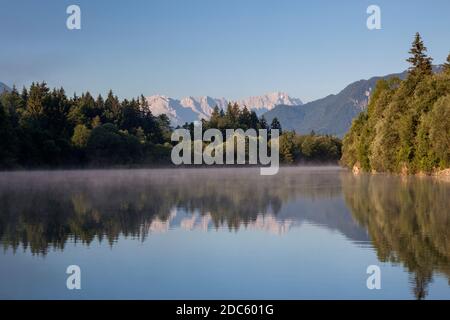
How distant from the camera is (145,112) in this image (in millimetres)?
175875

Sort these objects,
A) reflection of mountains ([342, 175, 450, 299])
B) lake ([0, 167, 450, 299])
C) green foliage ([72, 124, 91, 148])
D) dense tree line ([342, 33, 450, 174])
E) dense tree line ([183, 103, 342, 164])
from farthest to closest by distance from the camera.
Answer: dense tree line ([183, 103, 342, 164]), green foliage ([72, 124, 91, 148]), dense tree line ([342, 33, 450, 174]), reflection of mountains ([342, 175, 450, 299]), lake ([0, 167, 450, 299])

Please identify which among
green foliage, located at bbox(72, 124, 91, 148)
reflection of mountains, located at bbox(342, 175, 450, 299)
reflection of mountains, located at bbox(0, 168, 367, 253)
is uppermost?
green foliage, located at bbox(72, 124, 91, 148)

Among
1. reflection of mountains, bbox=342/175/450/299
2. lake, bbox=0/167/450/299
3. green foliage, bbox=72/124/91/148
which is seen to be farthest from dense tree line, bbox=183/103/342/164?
lake, bbox=0/167/450/299

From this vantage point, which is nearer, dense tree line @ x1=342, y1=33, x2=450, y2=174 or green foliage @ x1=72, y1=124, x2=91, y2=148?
dense tree line @ x1=342, y1=33, x2=450, y2=174

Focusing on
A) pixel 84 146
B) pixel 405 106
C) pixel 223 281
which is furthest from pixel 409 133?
pixel 84 146

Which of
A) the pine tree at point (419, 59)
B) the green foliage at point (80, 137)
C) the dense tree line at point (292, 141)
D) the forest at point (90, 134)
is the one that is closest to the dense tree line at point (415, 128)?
the pine tree at point (419, 59)

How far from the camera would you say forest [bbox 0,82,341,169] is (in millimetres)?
101250

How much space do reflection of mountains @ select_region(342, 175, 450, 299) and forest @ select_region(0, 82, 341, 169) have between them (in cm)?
6838

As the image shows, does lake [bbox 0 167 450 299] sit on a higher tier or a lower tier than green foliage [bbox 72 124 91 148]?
lower

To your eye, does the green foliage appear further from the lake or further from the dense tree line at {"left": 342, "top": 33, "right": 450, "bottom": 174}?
the lake

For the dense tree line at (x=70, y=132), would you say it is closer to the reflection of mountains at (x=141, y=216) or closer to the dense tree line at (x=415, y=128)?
the dense tree line at (x=415, y=128)

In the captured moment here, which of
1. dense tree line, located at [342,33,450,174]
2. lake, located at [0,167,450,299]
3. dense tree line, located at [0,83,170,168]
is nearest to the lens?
lake, located at [0,167,450,299]

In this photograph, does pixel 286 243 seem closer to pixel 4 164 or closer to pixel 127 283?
pixel 127 283
